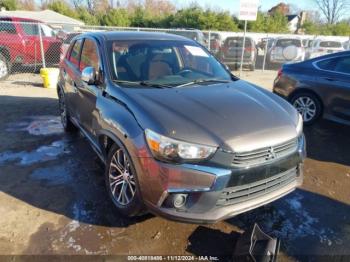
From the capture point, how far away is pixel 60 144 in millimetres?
5320

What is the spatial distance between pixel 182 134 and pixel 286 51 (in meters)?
16.0

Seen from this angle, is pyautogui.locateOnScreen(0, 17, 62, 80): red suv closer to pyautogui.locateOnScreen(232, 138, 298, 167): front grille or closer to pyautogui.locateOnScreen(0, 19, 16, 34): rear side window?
pyautogui.locateOnScreen(0, 19, 16, 34): rear side window

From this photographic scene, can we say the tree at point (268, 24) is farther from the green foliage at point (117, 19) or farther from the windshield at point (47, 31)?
the windshield at point (47, 31)

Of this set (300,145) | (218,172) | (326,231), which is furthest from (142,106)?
(326,231)

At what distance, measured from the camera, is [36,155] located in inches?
192

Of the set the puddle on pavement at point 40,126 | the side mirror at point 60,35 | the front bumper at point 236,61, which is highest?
the side mirror at point 60,35

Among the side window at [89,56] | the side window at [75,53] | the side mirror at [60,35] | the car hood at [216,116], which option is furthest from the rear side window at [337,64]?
the side mirror at [60,35]

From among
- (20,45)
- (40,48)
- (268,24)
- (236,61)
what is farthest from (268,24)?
(20,45)

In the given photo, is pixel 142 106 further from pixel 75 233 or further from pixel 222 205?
pixel 75 233

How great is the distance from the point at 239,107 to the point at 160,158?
1000mm

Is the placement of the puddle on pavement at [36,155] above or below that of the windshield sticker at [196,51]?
below

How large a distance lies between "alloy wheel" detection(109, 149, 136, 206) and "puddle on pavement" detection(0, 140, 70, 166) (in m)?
1.80

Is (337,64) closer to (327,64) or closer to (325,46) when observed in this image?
(327,64)

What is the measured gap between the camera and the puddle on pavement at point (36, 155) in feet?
15.4
